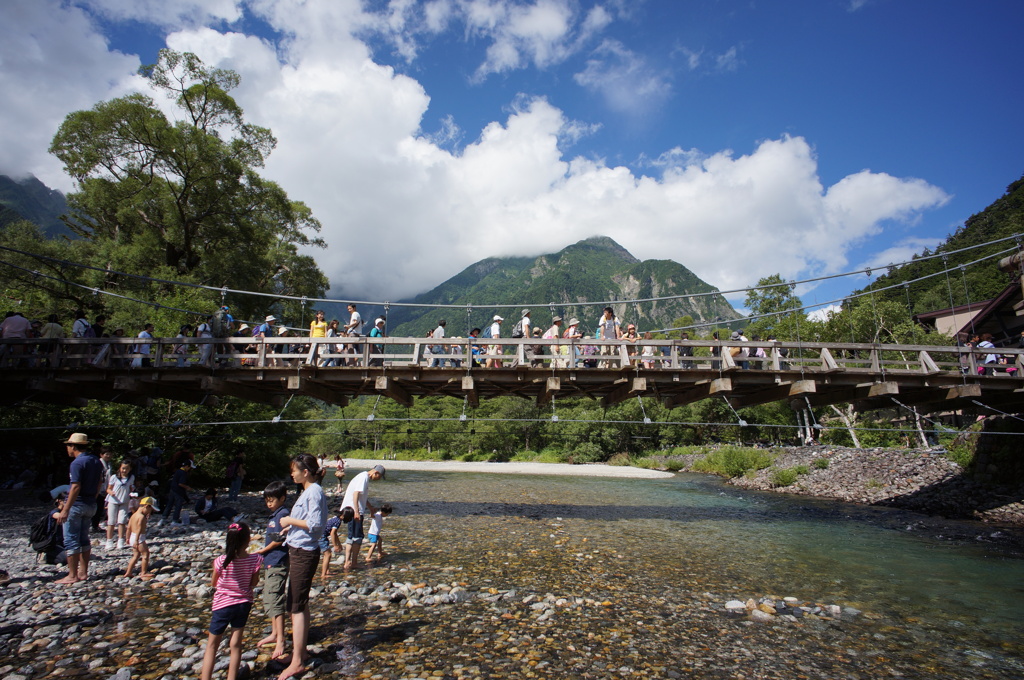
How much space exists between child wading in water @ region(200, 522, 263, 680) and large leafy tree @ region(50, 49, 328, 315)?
2418cm

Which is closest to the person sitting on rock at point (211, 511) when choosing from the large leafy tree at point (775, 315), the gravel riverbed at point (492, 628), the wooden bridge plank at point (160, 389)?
the wooden bridge plank at point (160, 389)

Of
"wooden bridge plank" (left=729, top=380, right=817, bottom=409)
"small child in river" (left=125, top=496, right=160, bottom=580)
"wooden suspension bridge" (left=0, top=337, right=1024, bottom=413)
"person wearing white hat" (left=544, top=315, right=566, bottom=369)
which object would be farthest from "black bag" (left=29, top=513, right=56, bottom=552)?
"wooden bridge plank" (left=729, top=380, right=817, bottom=409)

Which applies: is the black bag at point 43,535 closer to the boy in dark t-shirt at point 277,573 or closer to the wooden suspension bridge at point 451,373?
the boy in dark t-shirt at point 277,573

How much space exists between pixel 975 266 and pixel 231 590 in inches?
2628

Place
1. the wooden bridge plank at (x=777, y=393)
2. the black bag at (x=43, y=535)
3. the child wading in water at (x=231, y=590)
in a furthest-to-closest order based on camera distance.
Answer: the wooden bridge plank at (x=777, y=393) < the black bag at (x=43, y=535) < the child wading in water at (x=231, y=590)

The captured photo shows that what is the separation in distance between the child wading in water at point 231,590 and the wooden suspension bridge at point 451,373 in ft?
28.1

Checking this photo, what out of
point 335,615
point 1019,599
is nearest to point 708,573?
point 1019,599

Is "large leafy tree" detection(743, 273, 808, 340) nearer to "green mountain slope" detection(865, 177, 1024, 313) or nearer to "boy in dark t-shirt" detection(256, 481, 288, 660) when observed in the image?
"green mountain slope" detection(865, 177, 1024, 313)

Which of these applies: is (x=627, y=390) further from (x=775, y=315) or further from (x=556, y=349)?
(x=775, y=315)

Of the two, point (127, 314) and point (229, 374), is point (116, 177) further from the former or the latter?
point (229, 374)

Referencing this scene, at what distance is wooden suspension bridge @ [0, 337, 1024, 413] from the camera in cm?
1377

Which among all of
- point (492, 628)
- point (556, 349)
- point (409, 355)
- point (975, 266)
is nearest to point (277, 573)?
Answer: point (492, 628)

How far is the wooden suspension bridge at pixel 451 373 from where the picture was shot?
13.8m

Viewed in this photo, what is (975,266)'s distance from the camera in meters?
50.2
